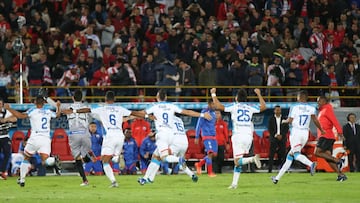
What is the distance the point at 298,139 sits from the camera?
2459 cm

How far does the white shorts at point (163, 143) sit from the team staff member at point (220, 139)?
6936mm

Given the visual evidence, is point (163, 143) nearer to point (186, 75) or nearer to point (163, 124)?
point (163, 124)

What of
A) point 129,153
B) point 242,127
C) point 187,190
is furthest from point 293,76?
point 187,190

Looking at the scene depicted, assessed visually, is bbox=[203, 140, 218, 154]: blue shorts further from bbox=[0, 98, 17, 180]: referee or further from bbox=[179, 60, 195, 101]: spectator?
bbox=[0, 98, 17, 180]: referee

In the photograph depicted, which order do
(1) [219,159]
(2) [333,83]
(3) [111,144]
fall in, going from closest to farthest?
(3) [111,144] → (1) [219,159] → (2) [333,83]

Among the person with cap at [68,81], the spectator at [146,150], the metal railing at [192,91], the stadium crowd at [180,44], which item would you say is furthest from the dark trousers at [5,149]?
the person with cap at [68,81]

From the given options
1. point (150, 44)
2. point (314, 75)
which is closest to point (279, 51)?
point (314, 75)

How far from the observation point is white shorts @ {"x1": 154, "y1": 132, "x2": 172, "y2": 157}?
75.7 feet

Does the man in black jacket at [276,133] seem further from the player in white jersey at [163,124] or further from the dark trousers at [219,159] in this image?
the player in white jersey at [163,124]

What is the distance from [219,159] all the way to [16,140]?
642 cm

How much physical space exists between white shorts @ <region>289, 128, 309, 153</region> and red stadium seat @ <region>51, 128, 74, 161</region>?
8.74 m

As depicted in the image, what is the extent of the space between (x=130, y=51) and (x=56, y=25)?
3557 mm

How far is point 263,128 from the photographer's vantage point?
32500mm

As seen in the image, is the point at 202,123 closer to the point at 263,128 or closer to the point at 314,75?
the point at 263,128
